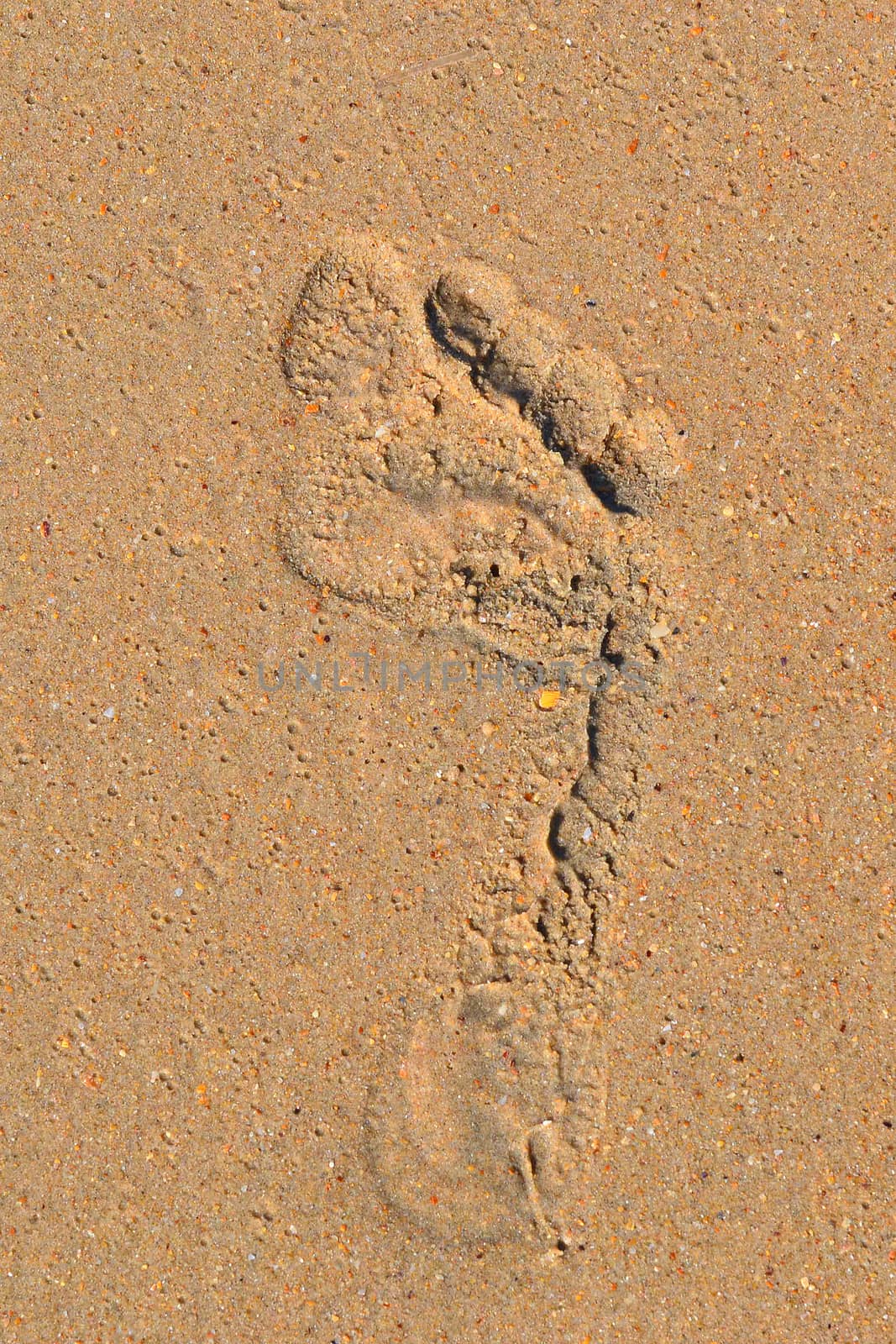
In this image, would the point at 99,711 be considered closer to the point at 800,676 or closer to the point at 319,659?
the point at 319,659

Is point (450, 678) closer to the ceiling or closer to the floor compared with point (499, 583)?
closer to the floor

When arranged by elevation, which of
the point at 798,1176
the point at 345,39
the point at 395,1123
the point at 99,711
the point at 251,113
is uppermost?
the point at 345,39

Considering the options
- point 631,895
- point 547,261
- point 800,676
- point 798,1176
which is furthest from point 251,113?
point 798,1176
